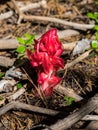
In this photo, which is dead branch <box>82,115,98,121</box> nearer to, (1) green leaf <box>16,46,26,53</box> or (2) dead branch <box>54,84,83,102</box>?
(2) dead branch <box>54,84,83,102</box>

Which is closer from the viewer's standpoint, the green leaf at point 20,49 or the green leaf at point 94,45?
the green leaf at point 20,49

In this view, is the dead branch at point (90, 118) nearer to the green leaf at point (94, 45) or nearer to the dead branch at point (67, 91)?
the dead branch at point (67, 91)

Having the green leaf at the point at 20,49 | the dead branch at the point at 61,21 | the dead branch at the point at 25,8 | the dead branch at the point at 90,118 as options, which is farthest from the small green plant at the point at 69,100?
the dead branch at the point at 25,8

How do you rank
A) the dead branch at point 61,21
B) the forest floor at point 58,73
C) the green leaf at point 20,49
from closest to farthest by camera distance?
the forest floor at point 58,73 → the green leaf at point 20,49 → the dead branch at point 61,21

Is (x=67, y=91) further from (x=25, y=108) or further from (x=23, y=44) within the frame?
(x=23, y=44)

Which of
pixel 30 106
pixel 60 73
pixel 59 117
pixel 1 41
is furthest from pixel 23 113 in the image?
pixel 1 41

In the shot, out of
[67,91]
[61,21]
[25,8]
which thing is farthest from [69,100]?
[25,8]

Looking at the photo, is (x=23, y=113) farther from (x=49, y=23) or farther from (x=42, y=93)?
(x=49, y=23)
